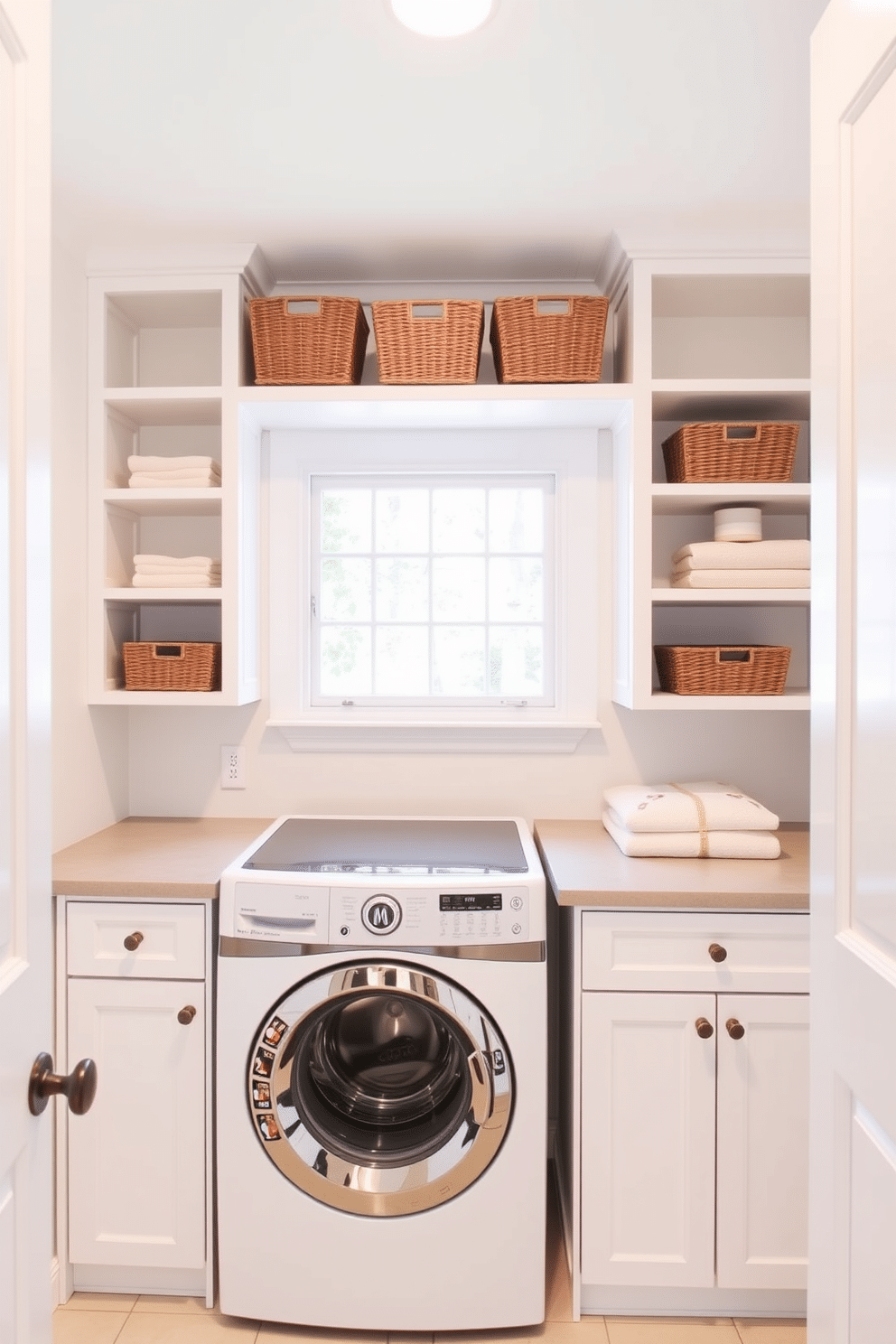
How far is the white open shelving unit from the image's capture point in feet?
7.44

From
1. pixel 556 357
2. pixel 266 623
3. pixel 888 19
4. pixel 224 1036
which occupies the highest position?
pixel 556 357

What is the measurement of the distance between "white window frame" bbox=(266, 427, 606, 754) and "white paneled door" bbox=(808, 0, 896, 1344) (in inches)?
57.9

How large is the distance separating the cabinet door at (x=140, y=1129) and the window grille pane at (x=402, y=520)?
1337 mm

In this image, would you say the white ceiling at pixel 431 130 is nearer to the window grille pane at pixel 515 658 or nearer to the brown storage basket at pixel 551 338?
the brown storage basket at pixel 551 338

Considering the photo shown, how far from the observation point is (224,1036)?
1.90 m

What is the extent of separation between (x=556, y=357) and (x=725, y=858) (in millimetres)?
1328

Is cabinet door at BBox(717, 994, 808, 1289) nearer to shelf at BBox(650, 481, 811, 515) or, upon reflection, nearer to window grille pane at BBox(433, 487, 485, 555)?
shelf at BBox(650, 481, 811, 515)

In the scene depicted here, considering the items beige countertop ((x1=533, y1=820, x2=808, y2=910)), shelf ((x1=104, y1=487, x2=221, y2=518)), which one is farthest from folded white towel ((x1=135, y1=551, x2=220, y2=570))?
beige countertop ((x1=533, y1=820, x2=808, y2=910))

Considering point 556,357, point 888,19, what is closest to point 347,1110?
point 556,357

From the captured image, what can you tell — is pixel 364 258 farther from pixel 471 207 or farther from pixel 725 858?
pixel 725 858

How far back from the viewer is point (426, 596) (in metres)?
2.65

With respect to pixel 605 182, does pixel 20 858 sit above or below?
below

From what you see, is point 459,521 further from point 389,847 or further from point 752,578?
point 389,847

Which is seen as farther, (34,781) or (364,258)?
(364,258)
